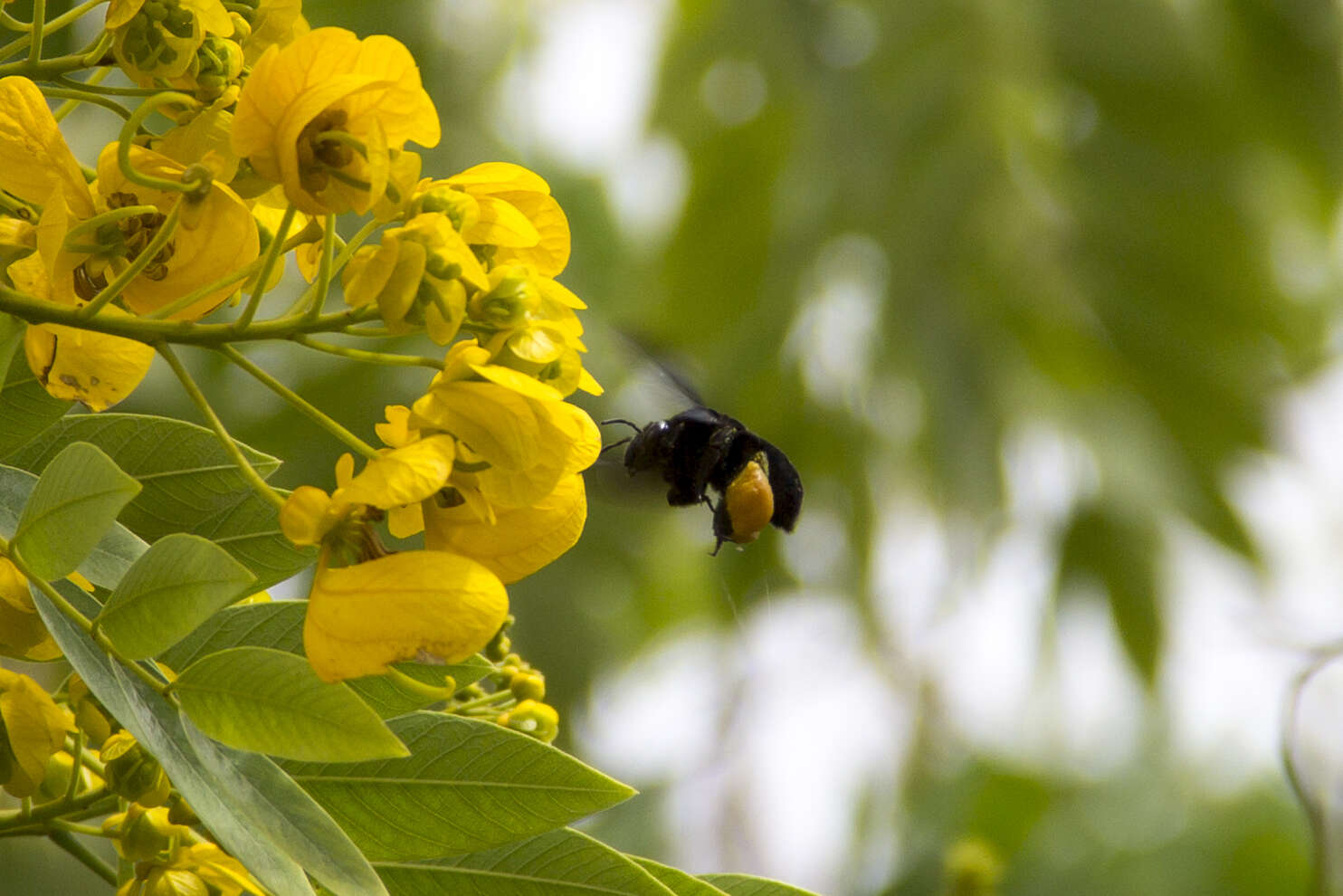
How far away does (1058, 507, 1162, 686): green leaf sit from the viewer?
3066mm

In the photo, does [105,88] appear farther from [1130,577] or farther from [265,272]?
[1130,577]

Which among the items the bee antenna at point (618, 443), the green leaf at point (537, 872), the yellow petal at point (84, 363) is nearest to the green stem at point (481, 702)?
the green leaf at point (537, 872)

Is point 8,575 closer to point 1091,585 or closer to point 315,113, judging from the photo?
point 315,113

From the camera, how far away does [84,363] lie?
72 centimetres

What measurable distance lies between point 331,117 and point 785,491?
768mm

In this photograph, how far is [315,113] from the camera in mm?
626

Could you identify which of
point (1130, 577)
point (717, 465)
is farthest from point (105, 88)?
point (1130, 577)

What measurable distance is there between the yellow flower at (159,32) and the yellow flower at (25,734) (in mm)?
320

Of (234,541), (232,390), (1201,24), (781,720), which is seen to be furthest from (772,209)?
(234,541)

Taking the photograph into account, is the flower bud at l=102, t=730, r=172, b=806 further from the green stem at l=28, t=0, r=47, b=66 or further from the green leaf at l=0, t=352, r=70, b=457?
the green stem at l=28, t=0, r=47, b=66

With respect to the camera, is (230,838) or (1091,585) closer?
(230,838)

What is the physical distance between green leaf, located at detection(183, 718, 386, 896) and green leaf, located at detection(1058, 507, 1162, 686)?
2.69 meters

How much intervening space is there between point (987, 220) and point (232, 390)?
1.90 meters

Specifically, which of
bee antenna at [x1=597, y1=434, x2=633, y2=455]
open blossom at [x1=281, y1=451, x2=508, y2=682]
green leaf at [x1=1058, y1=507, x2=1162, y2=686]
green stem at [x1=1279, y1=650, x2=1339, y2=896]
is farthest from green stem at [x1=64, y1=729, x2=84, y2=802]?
green leaf at [x1=1058, y1=507, x2=1162, y2=686]
